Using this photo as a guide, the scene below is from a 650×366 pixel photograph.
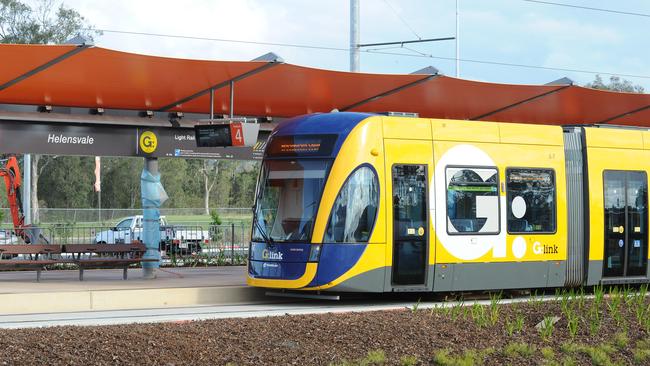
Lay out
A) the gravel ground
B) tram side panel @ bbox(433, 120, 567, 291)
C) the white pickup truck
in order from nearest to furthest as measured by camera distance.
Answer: the gravel ground
tram side panel @ bbox(433, 120, 567, 291)
the white pickup truck

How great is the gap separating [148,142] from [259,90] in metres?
2.36

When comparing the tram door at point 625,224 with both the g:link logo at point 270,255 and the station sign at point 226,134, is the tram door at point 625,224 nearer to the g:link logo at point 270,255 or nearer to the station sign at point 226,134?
the g:link logo at point 270,255

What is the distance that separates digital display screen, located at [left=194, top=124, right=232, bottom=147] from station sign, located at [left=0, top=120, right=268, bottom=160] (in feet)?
3.46

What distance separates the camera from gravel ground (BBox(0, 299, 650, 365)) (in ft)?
30.4

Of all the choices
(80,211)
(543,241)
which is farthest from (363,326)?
(80,211)

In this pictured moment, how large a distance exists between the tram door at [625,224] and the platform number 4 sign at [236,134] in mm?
6551

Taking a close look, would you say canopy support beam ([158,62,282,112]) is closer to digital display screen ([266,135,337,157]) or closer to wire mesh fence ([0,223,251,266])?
digital display screen ([266,135,337,157])

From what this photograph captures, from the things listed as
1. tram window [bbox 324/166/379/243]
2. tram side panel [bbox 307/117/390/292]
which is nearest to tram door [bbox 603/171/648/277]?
tram side panel [bbox 307/117/390/292]

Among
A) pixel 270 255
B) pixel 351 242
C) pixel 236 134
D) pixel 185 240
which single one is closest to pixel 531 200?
pixel 351 242

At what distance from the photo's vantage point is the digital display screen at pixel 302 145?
50.9ft

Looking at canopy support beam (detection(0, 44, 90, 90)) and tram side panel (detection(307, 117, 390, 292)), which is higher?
canopy support beam (detection(0, 44, 90, 90))

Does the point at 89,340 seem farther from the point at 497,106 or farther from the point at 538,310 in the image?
the point at 497,106

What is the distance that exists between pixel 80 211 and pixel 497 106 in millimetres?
37544

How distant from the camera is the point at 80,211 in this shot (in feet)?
181
